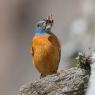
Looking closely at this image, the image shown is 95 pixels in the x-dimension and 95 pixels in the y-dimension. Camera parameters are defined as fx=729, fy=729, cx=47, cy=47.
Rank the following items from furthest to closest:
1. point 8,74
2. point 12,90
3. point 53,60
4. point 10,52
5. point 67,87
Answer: point 10,52
point 8,74
point 12,90
point 53,60
point 67,87

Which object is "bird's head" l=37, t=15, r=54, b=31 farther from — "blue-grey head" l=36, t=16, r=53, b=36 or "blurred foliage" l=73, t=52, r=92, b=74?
"blurred foliage" l=73, t=52, r=92, b=74

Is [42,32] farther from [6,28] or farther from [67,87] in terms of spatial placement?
[6,28]

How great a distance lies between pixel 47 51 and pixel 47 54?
5cm

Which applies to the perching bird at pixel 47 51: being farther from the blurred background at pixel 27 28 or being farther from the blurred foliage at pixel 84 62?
the blurred background at pixel 27 28

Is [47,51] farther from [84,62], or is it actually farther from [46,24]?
[84,62]

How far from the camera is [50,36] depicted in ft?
43.5

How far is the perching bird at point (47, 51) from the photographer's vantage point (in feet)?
43.0

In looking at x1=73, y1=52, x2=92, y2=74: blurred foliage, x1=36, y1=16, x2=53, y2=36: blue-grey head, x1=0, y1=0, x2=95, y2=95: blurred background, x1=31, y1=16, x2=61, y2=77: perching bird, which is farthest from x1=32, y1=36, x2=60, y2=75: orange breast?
x1=0, y1=0, x2=95, y2=95: blurred background

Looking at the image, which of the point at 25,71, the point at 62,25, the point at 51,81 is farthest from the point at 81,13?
the point at 51,81

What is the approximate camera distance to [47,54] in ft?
43.0

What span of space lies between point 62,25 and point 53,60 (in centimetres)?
1063

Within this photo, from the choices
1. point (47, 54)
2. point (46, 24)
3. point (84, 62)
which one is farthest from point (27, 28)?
point (84, 62)

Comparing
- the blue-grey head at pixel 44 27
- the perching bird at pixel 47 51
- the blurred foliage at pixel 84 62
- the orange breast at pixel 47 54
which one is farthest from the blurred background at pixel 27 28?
the blurred foliage at pixel 84 62

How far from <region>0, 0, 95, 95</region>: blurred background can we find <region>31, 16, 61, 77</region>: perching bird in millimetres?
6413
